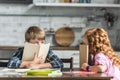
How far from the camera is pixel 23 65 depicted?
282 cm

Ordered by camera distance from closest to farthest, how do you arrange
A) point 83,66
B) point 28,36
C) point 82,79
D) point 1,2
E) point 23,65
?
point 82,79 → point 83,66 → point 23,65 → point 28,36 → point 1,2

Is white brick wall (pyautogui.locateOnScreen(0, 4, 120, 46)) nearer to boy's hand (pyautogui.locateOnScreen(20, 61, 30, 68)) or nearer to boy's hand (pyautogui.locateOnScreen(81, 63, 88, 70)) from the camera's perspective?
boy's hand (pyautogui.locateOnScreen(20, 61, 30, 68))

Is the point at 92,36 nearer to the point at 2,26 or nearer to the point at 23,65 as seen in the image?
the point at 23,65

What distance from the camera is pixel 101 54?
2643 mm

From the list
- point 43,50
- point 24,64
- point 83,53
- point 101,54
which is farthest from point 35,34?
point 101,54

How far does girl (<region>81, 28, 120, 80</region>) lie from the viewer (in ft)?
8.45

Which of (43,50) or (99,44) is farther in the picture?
(43,50)

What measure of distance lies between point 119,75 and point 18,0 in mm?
2963

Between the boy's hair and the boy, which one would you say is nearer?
the boy

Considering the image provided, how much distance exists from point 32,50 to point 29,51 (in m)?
0.03

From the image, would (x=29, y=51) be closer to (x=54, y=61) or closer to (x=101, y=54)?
(x=54, y=61)

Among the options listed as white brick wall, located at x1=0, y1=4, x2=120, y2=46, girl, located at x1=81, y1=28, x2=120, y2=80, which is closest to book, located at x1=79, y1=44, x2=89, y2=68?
girl, located at x1=81, y1=28, x2=120, y2=80

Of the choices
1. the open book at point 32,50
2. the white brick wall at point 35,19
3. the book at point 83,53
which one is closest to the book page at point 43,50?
the open book at point 32,50

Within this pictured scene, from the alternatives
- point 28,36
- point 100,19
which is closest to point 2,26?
point 100,19
